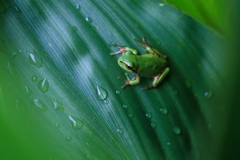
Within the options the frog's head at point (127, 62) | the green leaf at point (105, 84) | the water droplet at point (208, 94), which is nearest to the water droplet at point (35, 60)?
the green leaf at point (105, 84)

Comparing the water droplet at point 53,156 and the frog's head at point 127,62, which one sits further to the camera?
the frog's head at point 127,62

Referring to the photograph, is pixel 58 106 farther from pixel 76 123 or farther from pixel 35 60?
pixel 35 60

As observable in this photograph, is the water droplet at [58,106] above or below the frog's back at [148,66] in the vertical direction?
above

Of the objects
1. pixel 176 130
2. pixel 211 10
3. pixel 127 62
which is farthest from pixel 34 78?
pixel 211 10

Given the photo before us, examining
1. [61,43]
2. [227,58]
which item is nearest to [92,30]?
[61,43]

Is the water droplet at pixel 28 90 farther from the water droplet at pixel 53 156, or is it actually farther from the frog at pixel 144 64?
the frog at pixel 144 64

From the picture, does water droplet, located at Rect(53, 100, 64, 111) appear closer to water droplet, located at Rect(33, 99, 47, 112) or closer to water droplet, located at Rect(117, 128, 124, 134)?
water droplet, located at Rect(33, 99, 47, 112)

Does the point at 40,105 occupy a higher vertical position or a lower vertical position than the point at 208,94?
higher

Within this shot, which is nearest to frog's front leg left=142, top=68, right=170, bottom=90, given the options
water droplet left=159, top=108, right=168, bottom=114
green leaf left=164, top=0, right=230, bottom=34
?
water droplet left=159, top=108, right=168, bottom=114
